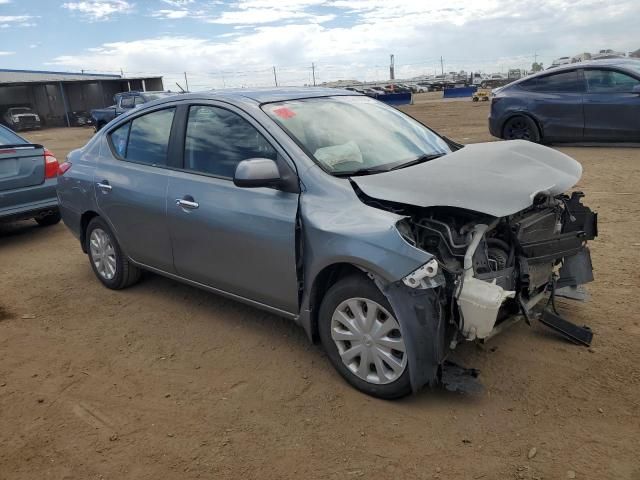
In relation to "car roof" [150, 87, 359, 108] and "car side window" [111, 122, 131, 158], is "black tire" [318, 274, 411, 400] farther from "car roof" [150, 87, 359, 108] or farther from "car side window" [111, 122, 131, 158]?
"car side window" [111, 122, 131, 158]

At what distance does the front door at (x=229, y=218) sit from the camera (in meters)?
3.46

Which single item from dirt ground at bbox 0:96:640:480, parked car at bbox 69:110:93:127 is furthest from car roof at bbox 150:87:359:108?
parked car at bbox 69:110:93:127

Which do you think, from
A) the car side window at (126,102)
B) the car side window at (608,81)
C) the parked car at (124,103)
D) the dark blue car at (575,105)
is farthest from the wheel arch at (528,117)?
the car side window at (126,102)

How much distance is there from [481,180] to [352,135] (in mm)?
1030

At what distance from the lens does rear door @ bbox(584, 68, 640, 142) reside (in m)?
9.62

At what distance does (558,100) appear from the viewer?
1038 cm

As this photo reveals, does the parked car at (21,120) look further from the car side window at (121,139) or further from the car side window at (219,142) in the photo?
the car side window at (219,142)

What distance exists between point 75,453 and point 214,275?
147 cm

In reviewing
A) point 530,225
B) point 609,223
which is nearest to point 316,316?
point 530,225

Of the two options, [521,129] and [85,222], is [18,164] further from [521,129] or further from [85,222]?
[521,129]

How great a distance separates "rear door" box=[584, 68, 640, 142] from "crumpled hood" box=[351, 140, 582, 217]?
7.05 m

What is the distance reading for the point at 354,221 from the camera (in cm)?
309

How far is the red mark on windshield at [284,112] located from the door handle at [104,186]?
182 centimetres

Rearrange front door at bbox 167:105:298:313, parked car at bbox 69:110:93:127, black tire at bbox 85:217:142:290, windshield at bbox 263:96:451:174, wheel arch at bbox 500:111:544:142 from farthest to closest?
parked car at bbox 69:110:93:127 < wheel arch at bbox 500:111:544:142 < black tire at bbox 85:217:142:290 < windshield at bbox 263:96:451:174 < front door at bbox 167:105:298:313
